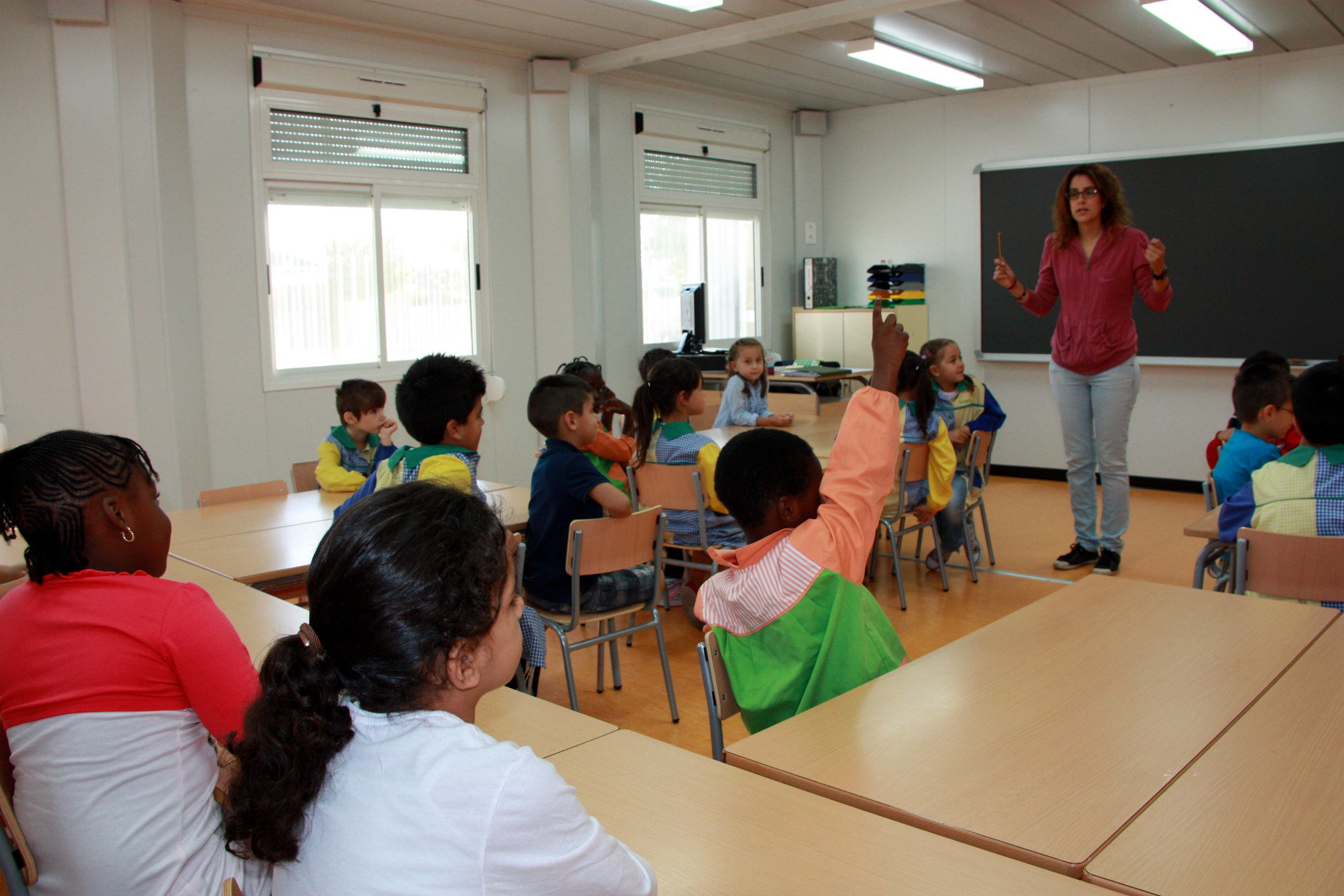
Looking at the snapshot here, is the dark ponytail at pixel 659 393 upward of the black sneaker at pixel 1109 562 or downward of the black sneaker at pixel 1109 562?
upward

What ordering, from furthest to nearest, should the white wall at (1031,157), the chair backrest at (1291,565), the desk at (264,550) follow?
the white wall at (1031,157)
the desk at (264,550)
the chair backrest at (1291,565)

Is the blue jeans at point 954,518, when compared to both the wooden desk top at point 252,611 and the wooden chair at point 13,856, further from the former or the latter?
the wooden chair at point 13,856

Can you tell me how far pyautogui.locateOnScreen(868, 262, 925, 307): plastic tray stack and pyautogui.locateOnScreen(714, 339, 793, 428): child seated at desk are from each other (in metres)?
2.73

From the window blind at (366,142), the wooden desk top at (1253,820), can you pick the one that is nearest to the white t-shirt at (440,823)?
the wooden desk top at (1253,820)

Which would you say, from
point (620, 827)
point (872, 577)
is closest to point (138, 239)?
point (872, 577)

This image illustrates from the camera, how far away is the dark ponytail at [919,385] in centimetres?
432

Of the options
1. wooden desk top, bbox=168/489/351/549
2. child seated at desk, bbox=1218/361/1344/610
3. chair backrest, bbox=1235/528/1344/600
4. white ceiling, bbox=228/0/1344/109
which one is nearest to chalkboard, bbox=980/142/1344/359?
white ceiling, bbox=228/0/1344/109

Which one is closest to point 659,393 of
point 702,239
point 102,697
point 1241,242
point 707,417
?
point 707,417

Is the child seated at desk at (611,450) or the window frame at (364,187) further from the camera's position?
the window frame at (364,187)

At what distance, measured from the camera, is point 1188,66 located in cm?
639

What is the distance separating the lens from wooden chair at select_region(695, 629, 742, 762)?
172 cm

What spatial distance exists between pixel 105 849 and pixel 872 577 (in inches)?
153

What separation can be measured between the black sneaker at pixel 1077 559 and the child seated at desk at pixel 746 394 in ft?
4.73

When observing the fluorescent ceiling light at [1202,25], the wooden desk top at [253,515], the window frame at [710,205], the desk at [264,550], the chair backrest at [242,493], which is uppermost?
the fluorescent ceiling light at [1202,25]
